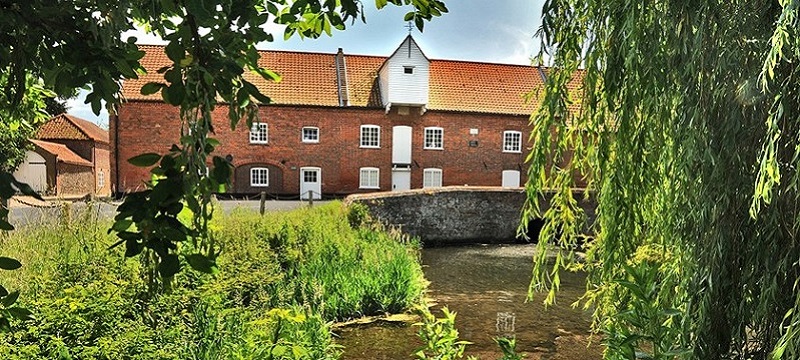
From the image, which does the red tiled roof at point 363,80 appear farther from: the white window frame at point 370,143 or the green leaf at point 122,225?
the green leaf at point 122,225

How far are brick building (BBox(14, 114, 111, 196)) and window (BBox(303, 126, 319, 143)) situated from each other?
9.71m

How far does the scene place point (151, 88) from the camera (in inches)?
38.9

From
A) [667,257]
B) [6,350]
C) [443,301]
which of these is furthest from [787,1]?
[443,301]

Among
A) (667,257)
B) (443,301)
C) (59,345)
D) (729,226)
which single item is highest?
(729,226)

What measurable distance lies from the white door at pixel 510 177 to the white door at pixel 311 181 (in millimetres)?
8723

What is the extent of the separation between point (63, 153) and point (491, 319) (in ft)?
81.8

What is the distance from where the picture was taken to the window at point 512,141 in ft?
87.5

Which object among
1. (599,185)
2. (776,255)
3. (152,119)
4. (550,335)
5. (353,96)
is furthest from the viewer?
(353,96)

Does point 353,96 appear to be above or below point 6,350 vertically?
above

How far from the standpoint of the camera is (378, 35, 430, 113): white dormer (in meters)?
25.1

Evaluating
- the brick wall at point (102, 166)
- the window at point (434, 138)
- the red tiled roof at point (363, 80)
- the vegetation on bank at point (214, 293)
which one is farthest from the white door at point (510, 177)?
the brick wall at point (102, 166)

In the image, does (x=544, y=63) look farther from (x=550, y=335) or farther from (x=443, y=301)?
(x=443, y=301)

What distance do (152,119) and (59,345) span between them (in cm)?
2214

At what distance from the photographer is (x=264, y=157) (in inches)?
973
